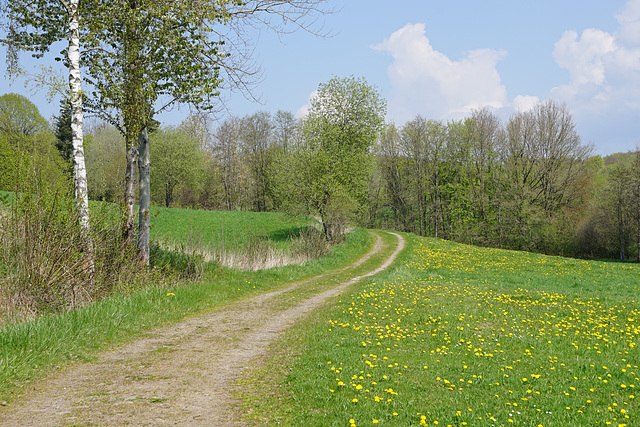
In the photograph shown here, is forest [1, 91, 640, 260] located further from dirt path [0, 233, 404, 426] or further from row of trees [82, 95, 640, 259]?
dirt path [0, 233, 404, 426]

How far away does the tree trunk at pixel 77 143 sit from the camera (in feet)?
32.4

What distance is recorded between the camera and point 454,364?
23.7ft

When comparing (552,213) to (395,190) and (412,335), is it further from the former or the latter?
(412,335)

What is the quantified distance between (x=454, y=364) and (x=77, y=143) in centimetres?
950

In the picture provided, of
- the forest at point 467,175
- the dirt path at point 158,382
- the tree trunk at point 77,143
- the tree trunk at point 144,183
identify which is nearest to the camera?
the dirt path at point 158,382

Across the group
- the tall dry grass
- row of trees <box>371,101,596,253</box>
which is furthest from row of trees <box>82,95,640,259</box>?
the tall dry grass

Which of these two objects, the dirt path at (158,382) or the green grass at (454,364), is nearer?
the dirt path at (158,382)

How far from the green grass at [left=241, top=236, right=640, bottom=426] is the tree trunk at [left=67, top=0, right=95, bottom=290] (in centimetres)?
522

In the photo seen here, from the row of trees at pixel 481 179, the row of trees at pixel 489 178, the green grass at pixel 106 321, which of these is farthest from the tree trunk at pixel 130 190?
the row of trees at pixel 489 178

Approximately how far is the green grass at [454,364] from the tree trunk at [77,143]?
5.22 meters

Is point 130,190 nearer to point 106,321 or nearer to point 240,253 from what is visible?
point 106,321

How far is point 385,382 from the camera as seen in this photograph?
617 centimetres

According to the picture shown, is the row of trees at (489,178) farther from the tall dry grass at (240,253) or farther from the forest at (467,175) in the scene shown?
the tall dry grass at (240,253)

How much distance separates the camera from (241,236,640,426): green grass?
5320mm
